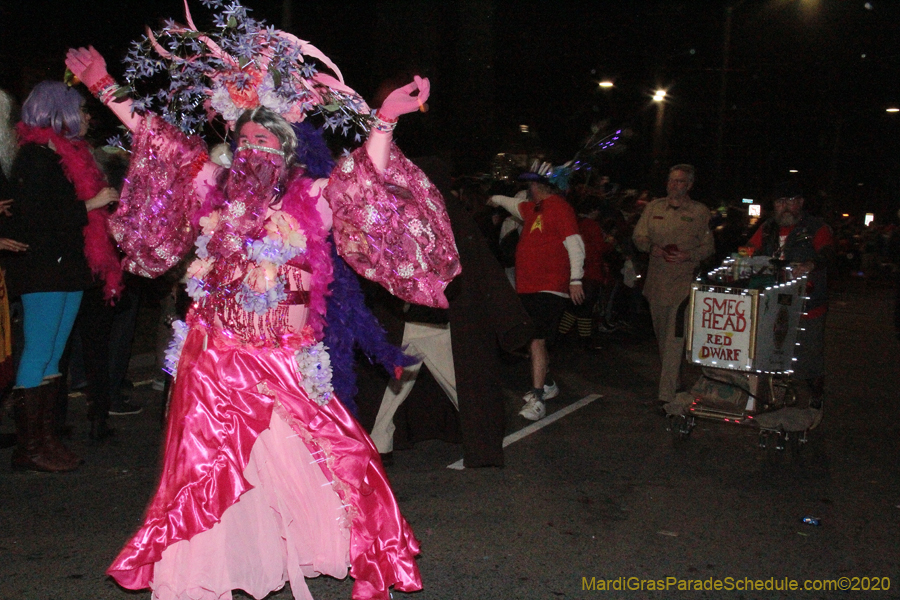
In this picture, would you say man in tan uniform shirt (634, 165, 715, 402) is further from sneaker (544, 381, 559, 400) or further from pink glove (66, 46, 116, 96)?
pink glove (66, 46, 116, 96)

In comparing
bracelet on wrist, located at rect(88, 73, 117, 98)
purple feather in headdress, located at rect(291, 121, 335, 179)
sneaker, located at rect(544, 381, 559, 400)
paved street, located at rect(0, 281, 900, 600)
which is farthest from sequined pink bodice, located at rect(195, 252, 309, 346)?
sneaker, located at rect(544, 381, 559, 400)

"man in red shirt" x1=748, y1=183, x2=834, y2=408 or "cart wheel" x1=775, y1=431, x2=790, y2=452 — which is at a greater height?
"man in red shirt" x1=748, y1=183, x2=834, y2=408

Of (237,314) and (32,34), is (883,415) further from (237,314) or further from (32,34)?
(32,34)

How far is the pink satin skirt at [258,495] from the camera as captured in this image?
296cm

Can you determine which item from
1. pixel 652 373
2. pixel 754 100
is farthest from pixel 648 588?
pixel 754 100

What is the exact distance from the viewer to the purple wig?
4805 millimetres

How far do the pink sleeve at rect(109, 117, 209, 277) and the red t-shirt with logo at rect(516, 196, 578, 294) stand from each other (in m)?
3.80

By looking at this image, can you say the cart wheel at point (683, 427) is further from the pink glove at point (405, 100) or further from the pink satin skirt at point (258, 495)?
the pink glove at point (405, 100)

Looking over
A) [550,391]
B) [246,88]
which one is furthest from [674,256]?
[246,88]

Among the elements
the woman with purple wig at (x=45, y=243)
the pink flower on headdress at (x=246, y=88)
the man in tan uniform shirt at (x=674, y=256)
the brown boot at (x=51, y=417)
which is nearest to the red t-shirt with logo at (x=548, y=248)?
the man in tan uniform shirt at (x=674, y=256)

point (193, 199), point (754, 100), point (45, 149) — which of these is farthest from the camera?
point (754, 100)

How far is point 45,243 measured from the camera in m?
4.80

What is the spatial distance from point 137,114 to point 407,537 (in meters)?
1.88

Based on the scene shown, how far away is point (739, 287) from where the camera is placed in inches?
223
